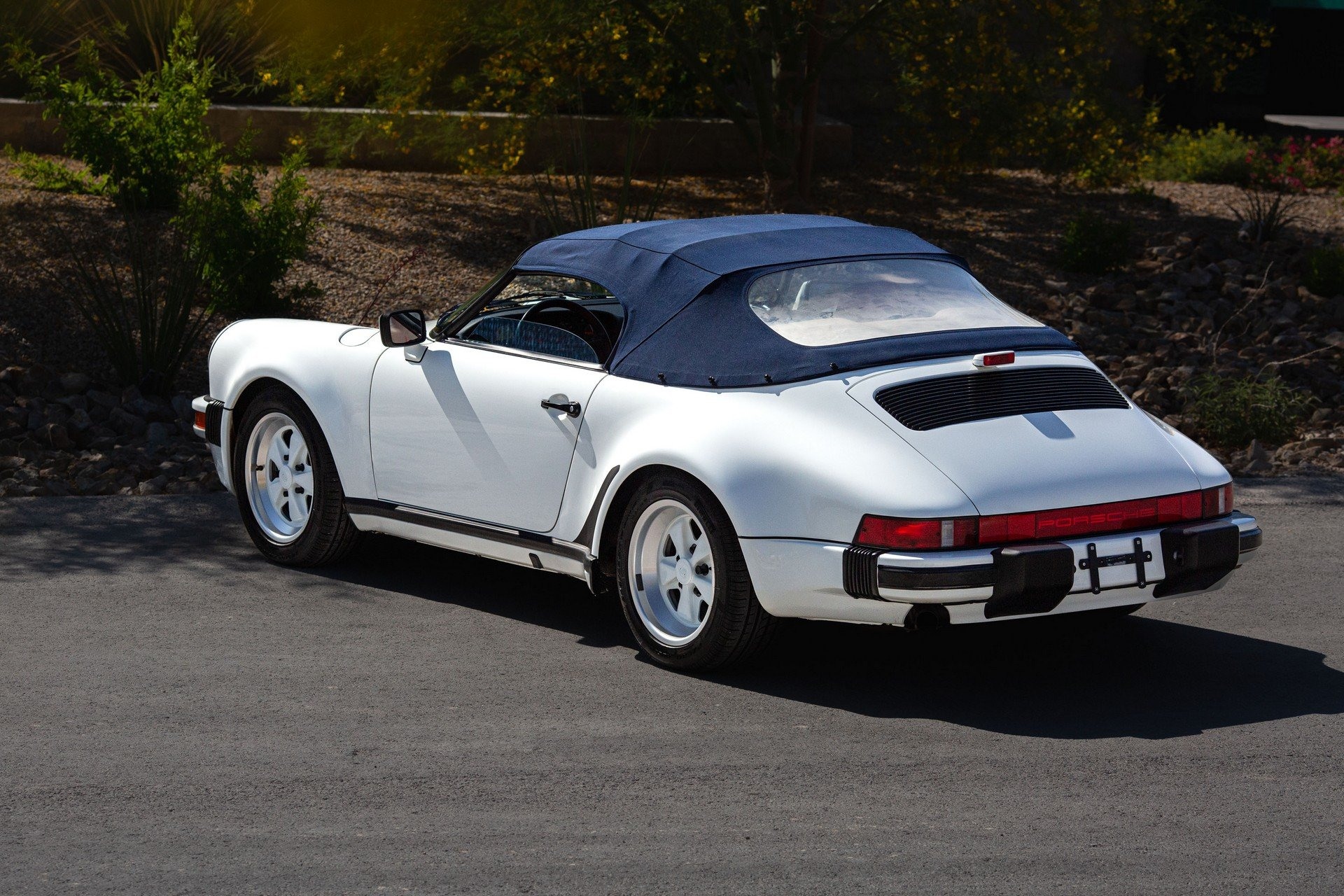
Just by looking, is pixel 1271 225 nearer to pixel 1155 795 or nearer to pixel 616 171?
pixel 616 171

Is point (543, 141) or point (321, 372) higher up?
point (543, 141)

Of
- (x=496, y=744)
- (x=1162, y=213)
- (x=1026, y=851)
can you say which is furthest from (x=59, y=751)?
(x=1162, y=213)

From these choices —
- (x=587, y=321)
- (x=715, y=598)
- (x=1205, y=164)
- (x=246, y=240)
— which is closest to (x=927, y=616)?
(x=715, y=598)

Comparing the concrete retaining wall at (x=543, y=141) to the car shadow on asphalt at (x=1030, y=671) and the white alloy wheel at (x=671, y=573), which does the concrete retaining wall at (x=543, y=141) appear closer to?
the car shadow on asphalt at (x=1030, y=671)

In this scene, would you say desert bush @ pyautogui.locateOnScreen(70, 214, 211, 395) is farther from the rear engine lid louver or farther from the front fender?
the rear engine lid louver

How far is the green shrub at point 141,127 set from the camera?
13078 millimetres

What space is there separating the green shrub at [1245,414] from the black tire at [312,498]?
599 cm

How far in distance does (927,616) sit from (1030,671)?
2.74ft

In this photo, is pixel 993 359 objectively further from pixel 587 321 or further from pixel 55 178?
pixel 55 178

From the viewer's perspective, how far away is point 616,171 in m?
16.6


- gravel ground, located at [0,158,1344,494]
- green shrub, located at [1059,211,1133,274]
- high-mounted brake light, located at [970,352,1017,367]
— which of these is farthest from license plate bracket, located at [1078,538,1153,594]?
green shrub, located at [1059,211,1133,274]

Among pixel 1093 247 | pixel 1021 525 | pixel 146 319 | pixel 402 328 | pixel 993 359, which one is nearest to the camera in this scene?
pixel 1021 525

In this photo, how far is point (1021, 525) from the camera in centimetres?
538

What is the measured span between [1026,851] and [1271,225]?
12.2 m
